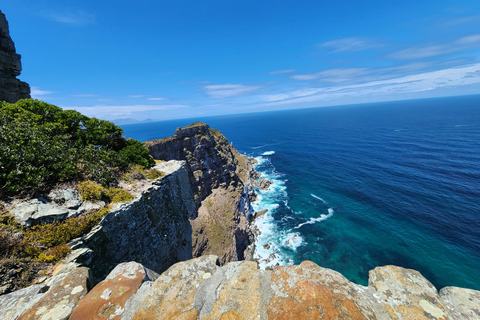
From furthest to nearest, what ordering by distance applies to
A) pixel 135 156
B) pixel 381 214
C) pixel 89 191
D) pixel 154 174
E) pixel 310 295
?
pixel 381 214
pixel 135 156
pixel 154 174
pixel 89 191
pixel 310 295

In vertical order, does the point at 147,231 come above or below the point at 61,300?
below

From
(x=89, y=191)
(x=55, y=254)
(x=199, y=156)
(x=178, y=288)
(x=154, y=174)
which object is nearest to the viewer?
(x=178, y=288)

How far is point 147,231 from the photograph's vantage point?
439 inches

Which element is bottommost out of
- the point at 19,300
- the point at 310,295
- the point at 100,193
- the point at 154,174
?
the point at 19,300

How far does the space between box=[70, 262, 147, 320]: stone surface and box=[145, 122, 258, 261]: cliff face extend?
3024 cm

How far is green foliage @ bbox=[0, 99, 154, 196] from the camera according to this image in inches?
301

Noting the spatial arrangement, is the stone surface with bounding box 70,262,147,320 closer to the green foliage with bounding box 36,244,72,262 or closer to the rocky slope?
the rocky slope

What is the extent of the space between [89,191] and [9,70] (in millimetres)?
25555

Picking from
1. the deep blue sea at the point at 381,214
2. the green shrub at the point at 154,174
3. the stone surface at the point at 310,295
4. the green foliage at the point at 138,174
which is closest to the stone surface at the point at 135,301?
the stone surface at the point at 310,295

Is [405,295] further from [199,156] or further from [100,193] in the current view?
[199,156]

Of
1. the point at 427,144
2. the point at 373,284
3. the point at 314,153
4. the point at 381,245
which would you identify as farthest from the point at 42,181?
the point at 427,144

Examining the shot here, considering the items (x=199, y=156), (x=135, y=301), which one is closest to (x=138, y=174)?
(x=135, y=301)

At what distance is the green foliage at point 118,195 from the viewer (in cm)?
961

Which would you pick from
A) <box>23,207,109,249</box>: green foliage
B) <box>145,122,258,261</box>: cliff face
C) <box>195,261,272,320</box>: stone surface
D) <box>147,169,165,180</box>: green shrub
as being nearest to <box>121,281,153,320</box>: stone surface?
<box>195,261,272,320</box>: stone surface
